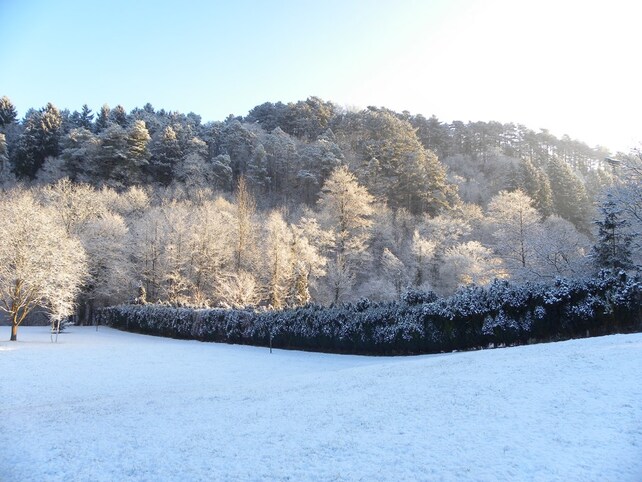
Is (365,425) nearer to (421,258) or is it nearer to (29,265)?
(29,265)

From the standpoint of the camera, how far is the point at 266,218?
43.1 metres

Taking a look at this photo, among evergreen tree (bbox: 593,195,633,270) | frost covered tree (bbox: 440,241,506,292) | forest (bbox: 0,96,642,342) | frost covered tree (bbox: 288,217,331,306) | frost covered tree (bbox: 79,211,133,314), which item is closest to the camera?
evergreen tree (bbox: 593,195,633,270)

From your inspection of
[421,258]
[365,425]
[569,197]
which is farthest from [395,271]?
[365,425]

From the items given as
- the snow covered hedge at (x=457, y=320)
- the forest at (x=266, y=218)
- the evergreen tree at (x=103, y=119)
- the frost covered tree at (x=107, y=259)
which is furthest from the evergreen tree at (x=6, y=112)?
the snow covered hedge at (x=457, y=320)

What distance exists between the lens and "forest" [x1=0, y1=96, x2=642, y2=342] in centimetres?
2359

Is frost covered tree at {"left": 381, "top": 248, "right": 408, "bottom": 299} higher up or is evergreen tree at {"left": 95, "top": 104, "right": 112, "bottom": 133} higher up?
evergreen tree at {"left": 95, "top": 104, "right": 112, "bottom": 133}

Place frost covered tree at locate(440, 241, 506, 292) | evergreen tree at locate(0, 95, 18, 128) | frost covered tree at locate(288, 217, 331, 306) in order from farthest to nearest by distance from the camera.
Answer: evergreen tree at locate(0, 95, 18, 128), frost covered tree at locate(440, 241, 506, 292), frost covered tree at locate(288, 217, 331, 306)

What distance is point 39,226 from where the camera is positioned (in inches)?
939

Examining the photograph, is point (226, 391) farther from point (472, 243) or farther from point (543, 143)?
point (543, 143)

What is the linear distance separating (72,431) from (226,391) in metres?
3.74

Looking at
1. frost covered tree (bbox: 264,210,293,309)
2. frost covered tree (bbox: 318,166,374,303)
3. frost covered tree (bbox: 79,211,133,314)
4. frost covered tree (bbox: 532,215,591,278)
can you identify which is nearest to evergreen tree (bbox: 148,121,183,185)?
frost covered tree (bbox: 79,211,133,314)

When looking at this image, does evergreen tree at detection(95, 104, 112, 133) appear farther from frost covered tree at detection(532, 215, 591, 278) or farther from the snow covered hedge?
frost covered tree at detection(532, 215, 591, 278)

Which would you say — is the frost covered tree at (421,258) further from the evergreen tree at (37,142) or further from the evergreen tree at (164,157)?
the evergreen tree at (37,142)

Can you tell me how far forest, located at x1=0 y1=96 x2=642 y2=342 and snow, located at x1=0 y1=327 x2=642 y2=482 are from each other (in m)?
9.55
